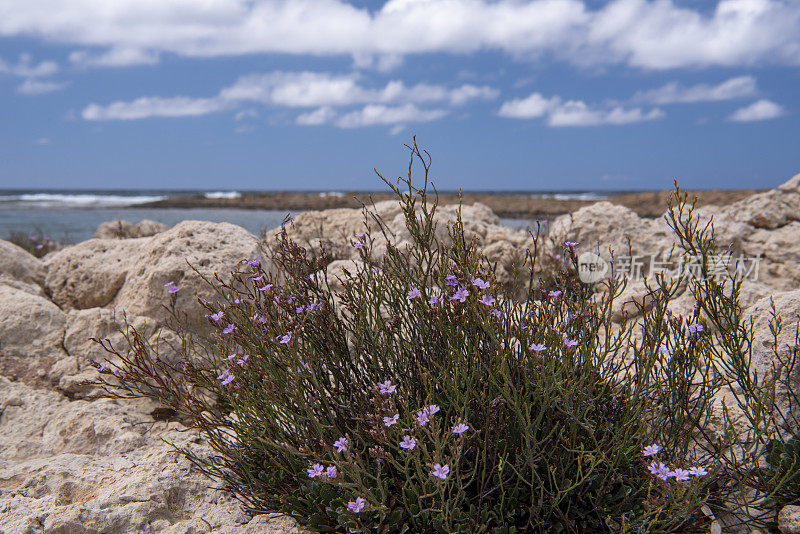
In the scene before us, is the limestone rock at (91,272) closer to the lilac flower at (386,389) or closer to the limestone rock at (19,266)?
the limestone rock at (19,266)

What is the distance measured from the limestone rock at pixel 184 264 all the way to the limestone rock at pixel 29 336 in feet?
1.58

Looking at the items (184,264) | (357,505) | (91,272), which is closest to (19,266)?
(91,272)

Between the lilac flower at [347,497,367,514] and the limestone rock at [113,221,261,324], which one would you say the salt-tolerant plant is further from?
the limestone rock at [113,221,261,324]

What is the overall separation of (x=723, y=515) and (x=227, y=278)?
3.34 metres

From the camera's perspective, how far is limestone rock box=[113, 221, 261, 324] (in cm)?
405

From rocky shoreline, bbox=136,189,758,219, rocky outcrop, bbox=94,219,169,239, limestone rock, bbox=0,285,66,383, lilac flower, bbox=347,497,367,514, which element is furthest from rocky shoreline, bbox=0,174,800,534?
rocky shoreline, bbox=136,189,758,219

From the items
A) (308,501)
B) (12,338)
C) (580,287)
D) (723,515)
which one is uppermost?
(580,287)

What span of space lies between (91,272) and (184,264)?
53.2 inches

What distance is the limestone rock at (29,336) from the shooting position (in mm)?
4145

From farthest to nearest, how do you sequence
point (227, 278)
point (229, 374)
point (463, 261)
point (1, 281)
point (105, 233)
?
1. point (105, 233)
2. point (1, 281)
3. point (227, 278)
4. point (229, 374)
5. point (463, 261)

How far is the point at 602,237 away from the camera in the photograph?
6.46 metres

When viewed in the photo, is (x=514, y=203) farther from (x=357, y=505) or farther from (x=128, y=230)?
(x=357, y=505)

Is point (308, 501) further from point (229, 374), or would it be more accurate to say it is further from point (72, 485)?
point (72, 485)

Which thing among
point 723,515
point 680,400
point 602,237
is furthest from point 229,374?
point 602,237
